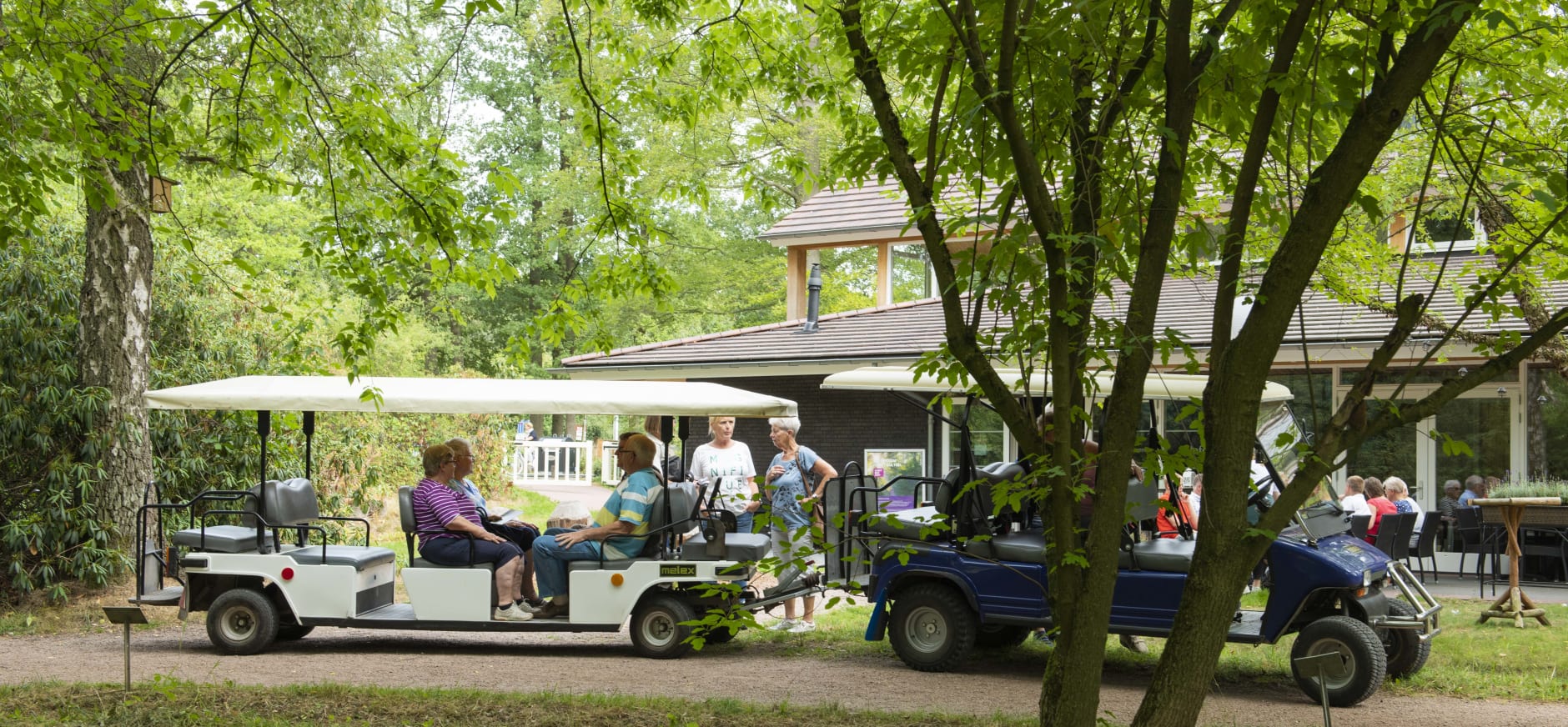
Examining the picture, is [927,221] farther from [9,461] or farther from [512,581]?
[9,461]

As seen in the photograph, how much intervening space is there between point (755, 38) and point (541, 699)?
154 inches

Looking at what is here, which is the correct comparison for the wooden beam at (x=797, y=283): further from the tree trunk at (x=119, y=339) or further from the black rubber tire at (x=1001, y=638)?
the black rubber tire at (x=1001, y=638)

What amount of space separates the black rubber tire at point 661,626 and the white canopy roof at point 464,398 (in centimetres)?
138

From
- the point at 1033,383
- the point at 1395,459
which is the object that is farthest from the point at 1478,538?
the point at 1033,383

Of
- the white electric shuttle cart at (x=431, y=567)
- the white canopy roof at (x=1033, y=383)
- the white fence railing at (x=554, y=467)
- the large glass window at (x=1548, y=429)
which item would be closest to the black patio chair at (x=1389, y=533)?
the white canopy roof at (x=1033, y=383)

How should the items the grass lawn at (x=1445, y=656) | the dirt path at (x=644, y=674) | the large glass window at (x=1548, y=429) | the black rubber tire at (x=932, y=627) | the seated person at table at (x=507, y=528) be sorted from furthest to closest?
the large glass window at (x=1548, y=429), the seated person at table at (x=507, y=528), the black rubber tire at (x=932, y=627), the grass lawn at (x=1445, y=656), the dirt path at (x=644, y=674)

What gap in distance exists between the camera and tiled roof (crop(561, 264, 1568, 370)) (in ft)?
51.0

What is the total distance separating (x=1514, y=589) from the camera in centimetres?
1133

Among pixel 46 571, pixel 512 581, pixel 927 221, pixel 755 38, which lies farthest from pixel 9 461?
pixel 927 221

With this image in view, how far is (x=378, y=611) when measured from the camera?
32.4 ft

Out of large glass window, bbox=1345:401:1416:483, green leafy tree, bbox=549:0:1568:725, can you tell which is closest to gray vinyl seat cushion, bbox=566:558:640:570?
green leafy tree, bbox=549:0:1568:725

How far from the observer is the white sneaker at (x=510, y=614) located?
9.59 m

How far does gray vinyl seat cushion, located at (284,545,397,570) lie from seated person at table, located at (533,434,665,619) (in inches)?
50.1

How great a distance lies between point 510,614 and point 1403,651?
20.4 ft
